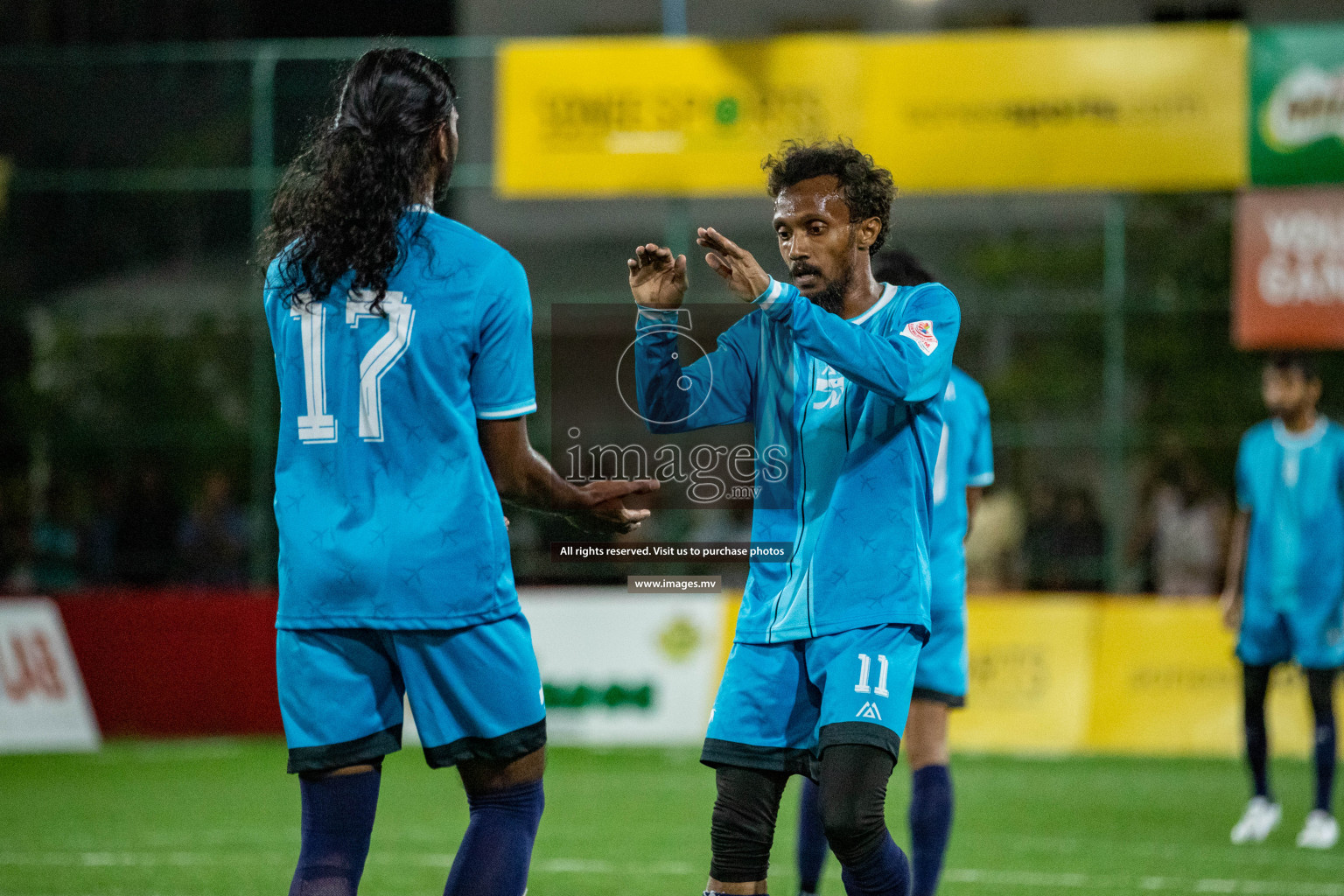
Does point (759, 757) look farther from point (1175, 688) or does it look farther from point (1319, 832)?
point (1175, 688)

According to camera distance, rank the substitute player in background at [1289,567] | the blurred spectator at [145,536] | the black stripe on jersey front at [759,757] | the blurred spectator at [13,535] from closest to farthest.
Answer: the black stripe on jersey front at [759,757]
the substitute player in background at [1289,567]
the blurred spectator at [145,536]
the blurred spectator at [13,535]

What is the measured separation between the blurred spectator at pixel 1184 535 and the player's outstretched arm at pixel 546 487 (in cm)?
1060

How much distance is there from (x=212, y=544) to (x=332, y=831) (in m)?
11.3

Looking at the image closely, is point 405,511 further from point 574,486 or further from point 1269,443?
point 1269,443

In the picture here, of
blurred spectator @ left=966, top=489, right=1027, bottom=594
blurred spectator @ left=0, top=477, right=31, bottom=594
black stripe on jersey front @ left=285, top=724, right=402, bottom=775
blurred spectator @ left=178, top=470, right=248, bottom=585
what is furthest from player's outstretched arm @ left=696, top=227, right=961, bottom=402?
blurred spectator @ left=0, top=477, right=31, bottom=594

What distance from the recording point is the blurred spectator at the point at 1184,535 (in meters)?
13.6

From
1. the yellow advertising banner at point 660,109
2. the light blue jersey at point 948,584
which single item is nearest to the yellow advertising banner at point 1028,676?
the yellow advertising banner at point 660,109

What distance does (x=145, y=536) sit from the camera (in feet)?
46.5

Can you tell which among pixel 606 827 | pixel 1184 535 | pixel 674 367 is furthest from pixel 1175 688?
pixel 674 367

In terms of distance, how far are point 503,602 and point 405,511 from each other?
271mm

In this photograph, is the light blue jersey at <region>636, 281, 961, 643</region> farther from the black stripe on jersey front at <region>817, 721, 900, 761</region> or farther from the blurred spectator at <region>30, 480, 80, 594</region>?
Result: the blurred spectator at <region>30, 480, 80, 594</region>

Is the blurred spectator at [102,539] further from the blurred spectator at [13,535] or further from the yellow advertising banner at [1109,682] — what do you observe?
the yellow advertising banner at [1109,682]

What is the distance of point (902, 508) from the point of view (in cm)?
413

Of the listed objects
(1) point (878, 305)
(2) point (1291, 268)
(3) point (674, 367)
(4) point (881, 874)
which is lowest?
(4) point (881, 874)
